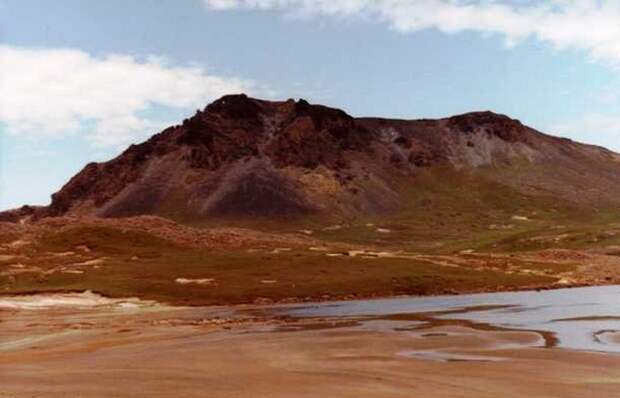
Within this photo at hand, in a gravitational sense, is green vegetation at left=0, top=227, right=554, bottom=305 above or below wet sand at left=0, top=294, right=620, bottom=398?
above

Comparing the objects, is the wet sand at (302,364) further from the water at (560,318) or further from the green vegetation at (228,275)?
the green vegetation at (228,275)

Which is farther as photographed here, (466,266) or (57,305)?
(466,266)

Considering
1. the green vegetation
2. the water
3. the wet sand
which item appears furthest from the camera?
the green vegetation

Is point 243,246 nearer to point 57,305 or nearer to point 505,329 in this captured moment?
point 57,305

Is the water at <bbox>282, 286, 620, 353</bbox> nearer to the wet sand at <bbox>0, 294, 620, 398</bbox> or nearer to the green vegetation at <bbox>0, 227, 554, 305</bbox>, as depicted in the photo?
the wet sand at <bbox>0, 294, 620, 398</bbox>

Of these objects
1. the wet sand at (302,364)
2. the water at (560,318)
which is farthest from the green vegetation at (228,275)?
the wet sand at (302,364)

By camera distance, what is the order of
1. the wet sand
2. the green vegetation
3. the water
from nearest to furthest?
1. the wet sand
2. the water
3. the green vegetation

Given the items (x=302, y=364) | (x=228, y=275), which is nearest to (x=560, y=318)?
(x=302, y=364)

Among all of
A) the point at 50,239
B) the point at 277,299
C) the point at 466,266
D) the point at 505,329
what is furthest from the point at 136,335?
the point at 50,239

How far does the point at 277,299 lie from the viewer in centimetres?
8419

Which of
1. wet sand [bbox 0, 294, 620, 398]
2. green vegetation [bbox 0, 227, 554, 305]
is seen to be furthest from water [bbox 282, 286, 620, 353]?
green vegetation [bbox 0, 227, 554, 305]

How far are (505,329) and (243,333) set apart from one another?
48.1ft

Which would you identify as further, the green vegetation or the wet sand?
the green vegetation

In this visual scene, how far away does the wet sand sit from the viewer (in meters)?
19.8
